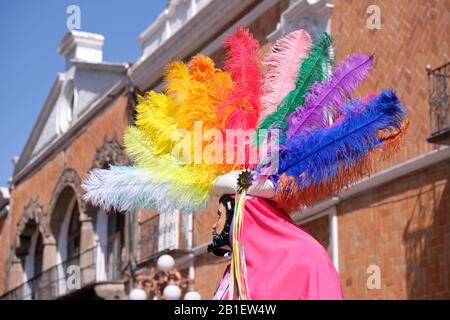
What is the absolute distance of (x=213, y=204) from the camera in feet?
47.1

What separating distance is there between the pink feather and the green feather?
0.07 m

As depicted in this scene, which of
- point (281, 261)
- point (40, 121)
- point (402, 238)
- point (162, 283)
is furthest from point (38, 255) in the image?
point (281, 261)

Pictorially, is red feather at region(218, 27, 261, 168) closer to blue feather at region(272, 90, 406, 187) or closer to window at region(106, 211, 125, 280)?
blue feather at region(272, 90, 406, 187)

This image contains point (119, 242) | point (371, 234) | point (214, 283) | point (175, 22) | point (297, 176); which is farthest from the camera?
point (119, 242)

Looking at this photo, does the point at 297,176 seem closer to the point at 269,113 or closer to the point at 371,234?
the point at 269,113

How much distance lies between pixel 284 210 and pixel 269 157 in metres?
0.22

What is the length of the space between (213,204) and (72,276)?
6.15 m

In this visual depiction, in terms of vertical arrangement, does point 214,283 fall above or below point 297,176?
above

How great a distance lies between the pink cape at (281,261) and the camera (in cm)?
391

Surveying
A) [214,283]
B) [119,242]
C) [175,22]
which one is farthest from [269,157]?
[119,242]

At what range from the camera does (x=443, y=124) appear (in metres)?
10.1

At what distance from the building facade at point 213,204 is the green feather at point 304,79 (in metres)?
4.33

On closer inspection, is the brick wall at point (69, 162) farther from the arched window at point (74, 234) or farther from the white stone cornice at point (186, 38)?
the white stone cornice at point (186, 38)

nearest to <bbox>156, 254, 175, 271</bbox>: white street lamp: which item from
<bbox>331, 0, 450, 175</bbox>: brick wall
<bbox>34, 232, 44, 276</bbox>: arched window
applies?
<bbox>331, 0, 450, 175</bbox>: brick wall
